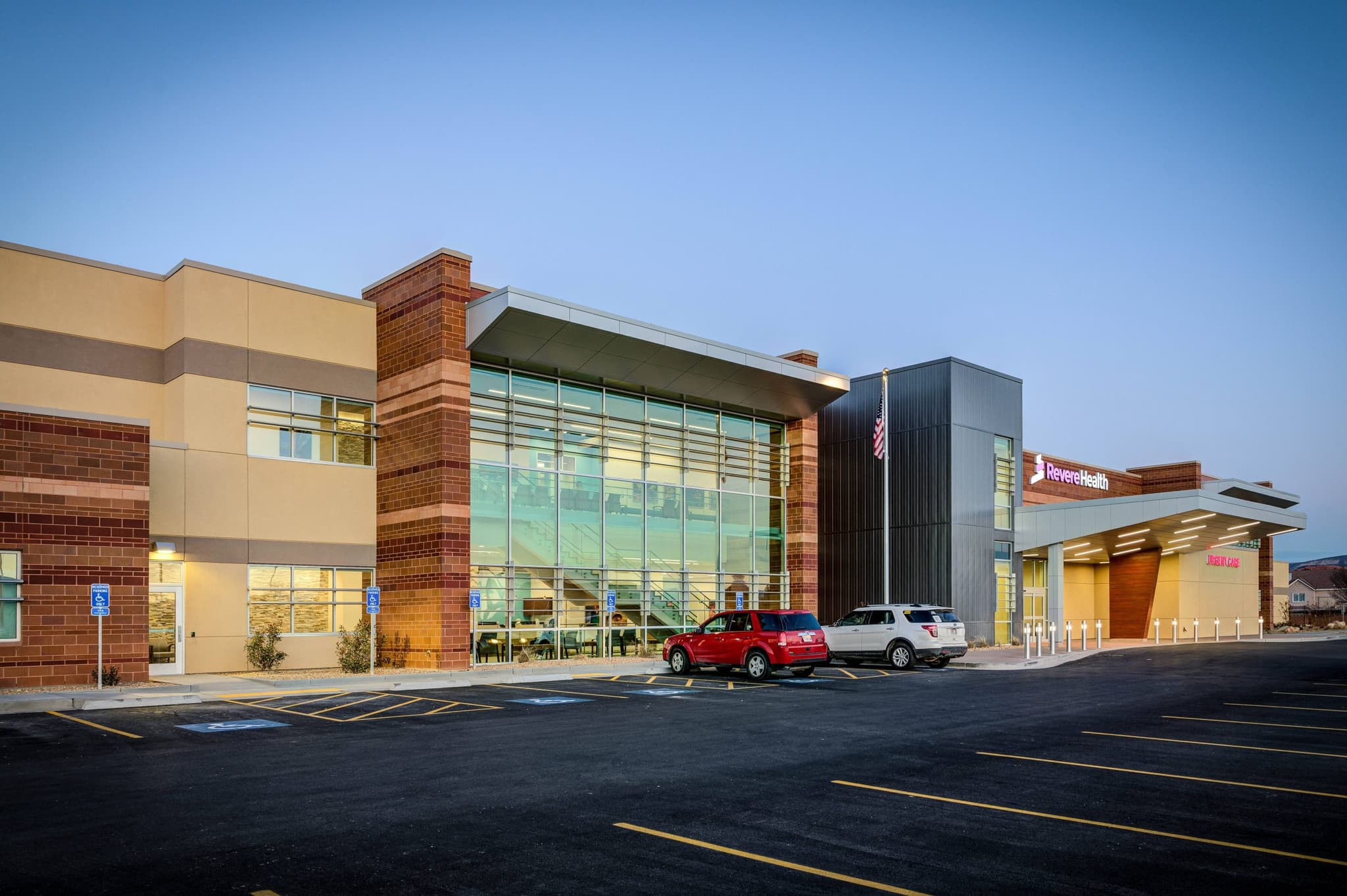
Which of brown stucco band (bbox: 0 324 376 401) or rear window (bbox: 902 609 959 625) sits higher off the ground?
brown stucco band (bbox: 0 324 376 401)

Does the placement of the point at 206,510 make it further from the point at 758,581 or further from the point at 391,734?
the point at 758,581

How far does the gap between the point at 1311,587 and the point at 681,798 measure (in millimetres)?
172136

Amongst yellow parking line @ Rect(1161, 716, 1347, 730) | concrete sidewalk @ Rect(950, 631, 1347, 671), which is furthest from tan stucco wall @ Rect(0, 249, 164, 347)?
yellow parking line @ Rect(1161, 716, 1347, 730)

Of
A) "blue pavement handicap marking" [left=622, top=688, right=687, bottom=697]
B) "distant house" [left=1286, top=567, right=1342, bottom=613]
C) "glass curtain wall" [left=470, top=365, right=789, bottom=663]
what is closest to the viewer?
"blue pavement handicap marking" [left=622, top=688, right=687, bottom=697]

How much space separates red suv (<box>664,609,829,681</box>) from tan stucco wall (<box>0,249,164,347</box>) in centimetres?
1599

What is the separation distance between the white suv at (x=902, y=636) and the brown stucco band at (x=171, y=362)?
51.5 ft

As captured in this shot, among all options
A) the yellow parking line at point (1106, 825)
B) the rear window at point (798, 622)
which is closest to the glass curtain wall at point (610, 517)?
the rear window at point (798, 622)

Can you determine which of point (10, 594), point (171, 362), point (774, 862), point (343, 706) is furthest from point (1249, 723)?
point (171, 362)

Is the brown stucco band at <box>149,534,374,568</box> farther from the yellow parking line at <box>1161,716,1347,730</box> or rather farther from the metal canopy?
the yellow parking line at <box>1161,716,1347,730</box>

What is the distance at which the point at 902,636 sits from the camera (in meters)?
28.6

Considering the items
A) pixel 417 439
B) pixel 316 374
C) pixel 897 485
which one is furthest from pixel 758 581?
pixel 316 374

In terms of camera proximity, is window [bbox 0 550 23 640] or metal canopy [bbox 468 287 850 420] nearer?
window [bbox 0 550 23 640]

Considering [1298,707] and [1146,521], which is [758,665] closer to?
[1298,707]

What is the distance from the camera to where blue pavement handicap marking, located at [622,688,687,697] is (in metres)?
20.9
